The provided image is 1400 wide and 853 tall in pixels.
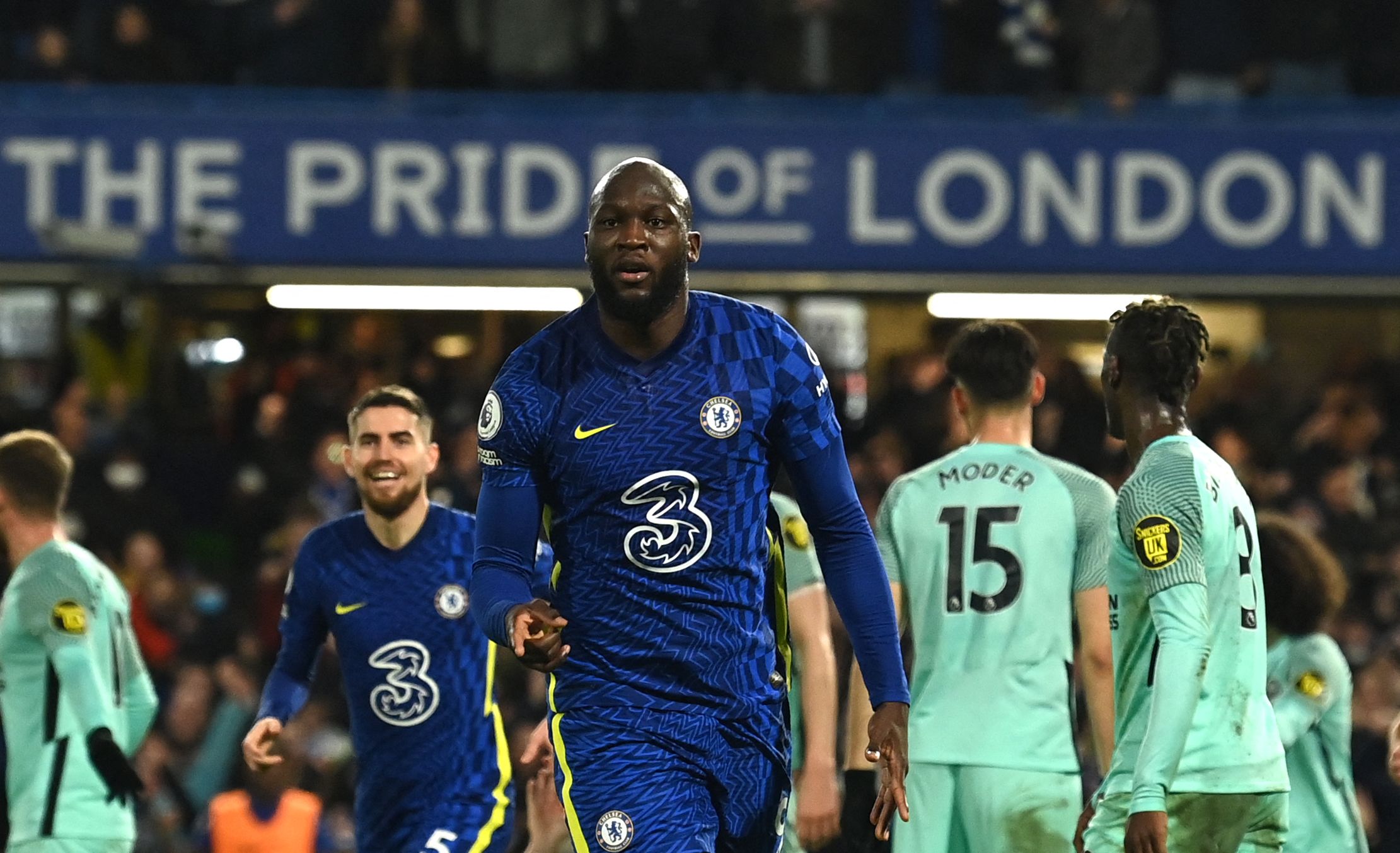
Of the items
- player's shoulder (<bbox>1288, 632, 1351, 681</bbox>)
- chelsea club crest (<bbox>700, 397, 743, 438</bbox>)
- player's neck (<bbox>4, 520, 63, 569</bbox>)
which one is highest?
chelsea club crest (<bbox>700, 397, 743, 438</bbox>)

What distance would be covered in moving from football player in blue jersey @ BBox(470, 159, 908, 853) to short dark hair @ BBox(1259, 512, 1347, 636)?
2.33m

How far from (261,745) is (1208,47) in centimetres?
1074

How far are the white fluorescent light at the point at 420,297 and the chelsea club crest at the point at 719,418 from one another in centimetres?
1057

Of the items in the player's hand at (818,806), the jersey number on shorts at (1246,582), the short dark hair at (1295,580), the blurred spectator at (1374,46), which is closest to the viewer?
the jersey number on shorts at (1246,582)

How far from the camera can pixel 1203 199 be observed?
1420 centimetres

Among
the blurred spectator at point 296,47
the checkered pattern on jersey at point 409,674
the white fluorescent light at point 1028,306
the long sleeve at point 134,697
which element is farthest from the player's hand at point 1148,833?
the blurred spectator at point 296,47

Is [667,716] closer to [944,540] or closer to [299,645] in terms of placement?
[944,540]

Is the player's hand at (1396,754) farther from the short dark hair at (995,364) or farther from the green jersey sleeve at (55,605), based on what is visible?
the green jersey sleeve at (55,605)

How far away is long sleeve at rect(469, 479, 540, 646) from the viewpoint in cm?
432

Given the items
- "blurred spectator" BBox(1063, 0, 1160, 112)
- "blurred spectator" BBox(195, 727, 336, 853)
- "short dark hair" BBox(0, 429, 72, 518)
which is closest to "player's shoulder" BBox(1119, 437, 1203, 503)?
"short dark hair" BBox(0, 429, 72, 518)

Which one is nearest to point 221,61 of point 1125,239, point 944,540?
point 1125,239

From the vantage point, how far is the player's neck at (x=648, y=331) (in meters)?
4.42

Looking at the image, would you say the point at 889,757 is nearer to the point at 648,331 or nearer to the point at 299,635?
the point at 648,331

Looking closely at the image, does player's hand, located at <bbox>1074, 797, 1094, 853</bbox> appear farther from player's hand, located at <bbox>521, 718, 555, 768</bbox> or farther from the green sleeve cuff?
player's hand, located at <bbox>521, 718, 555, 768</bbox>
